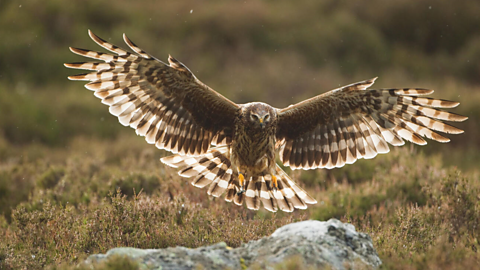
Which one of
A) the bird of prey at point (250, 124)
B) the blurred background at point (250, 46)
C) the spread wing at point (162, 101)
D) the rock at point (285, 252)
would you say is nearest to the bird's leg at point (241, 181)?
the bird of prey at point (250, 124)

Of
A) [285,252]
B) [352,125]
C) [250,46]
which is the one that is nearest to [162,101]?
[352,125]

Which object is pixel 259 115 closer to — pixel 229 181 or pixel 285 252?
pixel 229 181

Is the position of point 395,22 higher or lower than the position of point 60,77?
higher

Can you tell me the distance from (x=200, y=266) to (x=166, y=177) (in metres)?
4.54

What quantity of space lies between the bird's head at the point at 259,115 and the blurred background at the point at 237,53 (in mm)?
5954

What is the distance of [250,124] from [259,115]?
214 mm

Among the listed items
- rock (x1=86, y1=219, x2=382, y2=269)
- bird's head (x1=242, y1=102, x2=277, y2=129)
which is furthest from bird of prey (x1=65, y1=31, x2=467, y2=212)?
rock (x1=86, y1=219, x2=382, y2=269)

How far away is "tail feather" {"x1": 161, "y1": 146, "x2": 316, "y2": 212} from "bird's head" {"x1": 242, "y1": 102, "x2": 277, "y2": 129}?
834 millimetres

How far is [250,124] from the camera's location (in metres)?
6.46

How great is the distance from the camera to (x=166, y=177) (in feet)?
27.5

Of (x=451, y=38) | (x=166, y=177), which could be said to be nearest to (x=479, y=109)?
(x=451, y=38)

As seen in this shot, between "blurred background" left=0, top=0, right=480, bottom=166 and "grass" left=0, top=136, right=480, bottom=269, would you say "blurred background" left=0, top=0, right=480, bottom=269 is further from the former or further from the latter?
"grass" left=0, top=136, right=480, bottom=269

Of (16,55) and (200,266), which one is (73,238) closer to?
(200,266)

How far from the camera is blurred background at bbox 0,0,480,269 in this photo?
14750 millimetres
